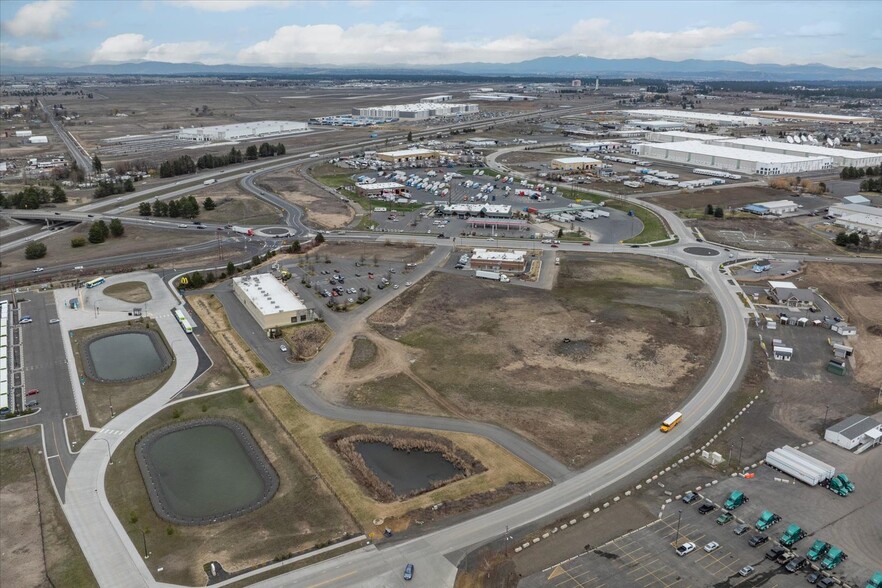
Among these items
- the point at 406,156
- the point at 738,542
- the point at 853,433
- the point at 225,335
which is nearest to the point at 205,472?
the point at 225,335

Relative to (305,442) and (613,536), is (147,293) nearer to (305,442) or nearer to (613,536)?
(305,442)

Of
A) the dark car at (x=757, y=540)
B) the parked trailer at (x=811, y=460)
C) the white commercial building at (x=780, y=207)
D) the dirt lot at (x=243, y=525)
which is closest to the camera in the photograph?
the dirt lot at (x=243, y=525)

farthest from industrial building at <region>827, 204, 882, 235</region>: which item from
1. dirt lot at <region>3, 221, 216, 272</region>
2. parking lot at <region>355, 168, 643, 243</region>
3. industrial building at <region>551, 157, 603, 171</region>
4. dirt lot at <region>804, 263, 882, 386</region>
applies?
dirt lot at <region>3, 221, 216, 272</region>

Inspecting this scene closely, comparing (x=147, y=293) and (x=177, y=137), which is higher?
(x=177, y=137)

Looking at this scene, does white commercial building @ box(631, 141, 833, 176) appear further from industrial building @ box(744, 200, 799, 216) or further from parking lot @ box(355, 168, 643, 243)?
parking lot @ box(355, 168, 643, 243)

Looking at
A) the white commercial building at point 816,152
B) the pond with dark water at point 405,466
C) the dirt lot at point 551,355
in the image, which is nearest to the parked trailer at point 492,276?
the dirt lot at point 551,355

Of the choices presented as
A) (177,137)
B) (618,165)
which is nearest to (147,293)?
(618,165)

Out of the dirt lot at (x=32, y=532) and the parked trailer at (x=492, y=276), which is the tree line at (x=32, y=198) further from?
the parked trailer at (x=492, y=276)
